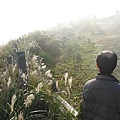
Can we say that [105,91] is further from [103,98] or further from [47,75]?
[47,75]

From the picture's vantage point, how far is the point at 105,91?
3994 millimetres

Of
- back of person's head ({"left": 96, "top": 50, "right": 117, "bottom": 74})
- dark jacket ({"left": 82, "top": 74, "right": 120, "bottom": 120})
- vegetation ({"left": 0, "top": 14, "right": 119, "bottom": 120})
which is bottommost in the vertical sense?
vegetation ({"left": 0, "top": 14, "right": 119, "bottom": 120})

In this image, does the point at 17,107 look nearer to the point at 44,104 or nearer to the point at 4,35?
the point at 44,104

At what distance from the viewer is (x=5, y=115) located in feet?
16.4

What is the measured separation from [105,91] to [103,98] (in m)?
0.10

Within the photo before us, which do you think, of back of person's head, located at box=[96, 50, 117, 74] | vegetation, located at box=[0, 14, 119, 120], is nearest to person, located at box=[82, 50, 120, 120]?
back of person's head, located at box=[96, 50, 117, 74]

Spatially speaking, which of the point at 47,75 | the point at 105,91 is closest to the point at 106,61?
the point at 105,91

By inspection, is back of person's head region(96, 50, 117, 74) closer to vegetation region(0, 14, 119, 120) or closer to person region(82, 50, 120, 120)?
person region(82, 50, 120, 120)

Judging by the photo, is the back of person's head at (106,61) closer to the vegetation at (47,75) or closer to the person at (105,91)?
the person at (105,91)

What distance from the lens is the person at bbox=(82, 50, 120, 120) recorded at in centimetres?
397

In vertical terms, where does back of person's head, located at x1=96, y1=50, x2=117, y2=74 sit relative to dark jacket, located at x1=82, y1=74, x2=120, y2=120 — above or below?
above

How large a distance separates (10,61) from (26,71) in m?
0.73

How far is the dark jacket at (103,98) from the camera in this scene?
3963 mm

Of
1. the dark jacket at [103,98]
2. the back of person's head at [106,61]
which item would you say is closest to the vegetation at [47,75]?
the dark jacket at [103,98]
